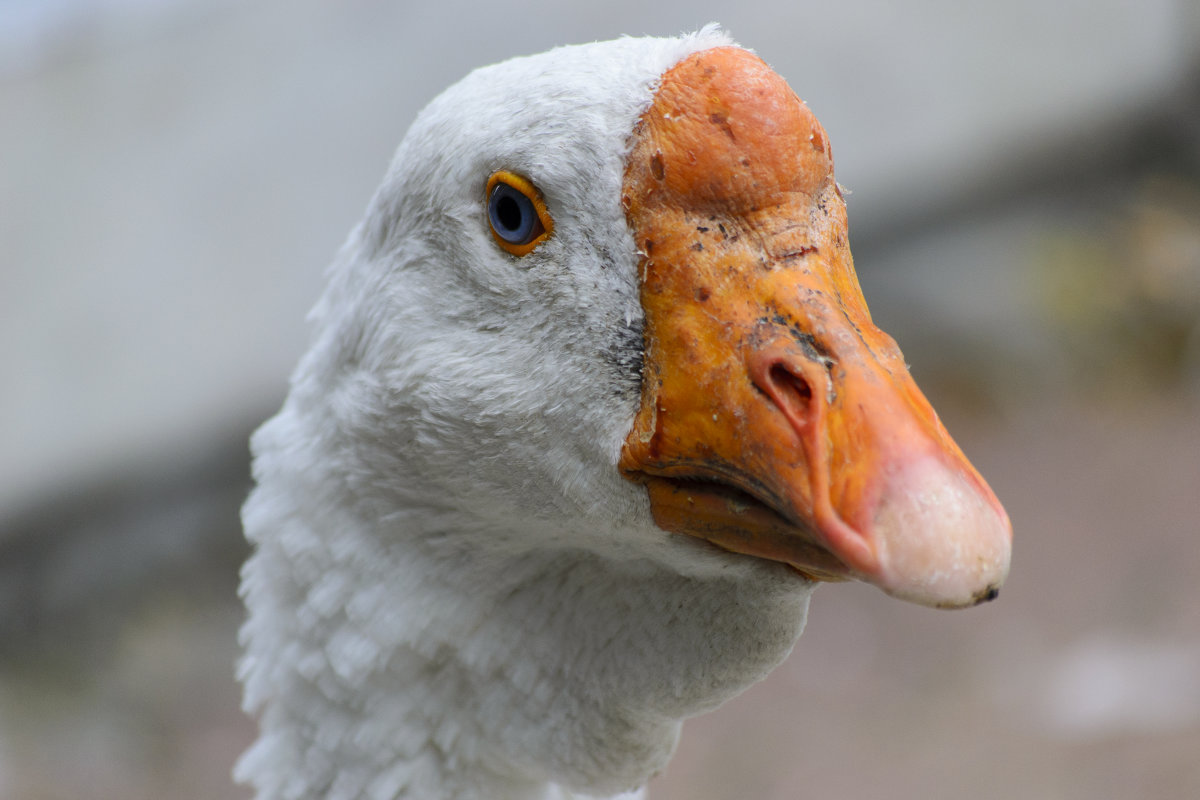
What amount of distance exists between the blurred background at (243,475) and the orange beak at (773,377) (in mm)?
3932

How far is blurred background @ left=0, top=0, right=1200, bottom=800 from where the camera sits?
16.8 feet

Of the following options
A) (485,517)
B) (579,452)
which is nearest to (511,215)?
(579,452)

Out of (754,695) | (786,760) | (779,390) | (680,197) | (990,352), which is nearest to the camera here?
(779,390)

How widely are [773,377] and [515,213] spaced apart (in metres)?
0.45

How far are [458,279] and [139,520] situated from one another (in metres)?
4.52

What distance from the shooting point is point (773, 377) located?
1312 mm

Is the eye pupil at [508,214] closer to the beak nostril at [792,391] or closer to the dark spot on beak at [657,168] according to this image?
the dark spot on beak at [657,168]

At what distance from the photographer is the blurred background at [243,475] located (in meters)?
5.11

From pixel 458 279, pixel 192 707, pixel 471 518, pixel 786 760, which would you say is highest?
pixel 458 279

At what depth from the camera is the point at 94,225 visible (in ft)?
17.4

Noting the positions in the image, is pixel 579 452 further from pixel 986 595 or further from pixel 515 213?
pixel 986 595

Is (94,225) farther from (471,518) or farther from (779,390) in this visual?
(779,390)

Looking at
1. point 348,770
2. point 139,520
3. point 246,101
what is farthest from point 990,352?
point 348,770

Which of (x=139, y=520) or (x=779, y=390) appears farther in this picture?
Answer: (x=139, y=520)
